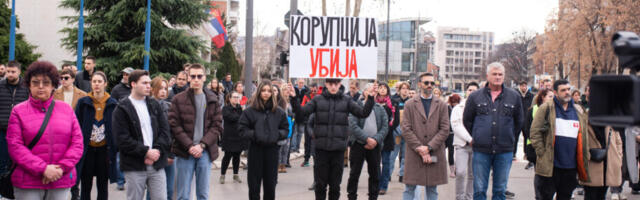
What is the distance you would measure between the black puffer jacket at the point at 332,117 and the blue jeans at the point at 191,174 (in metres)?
1.40

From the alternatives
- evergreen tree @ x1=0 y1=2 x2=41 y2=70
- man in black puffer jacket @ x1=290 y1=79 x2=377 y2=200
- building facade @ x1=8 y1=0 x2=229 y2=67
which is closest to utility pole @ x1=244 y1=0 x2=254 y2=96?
man in black puffer jacket @ x1=290 y1=79 x2=377 y2=200

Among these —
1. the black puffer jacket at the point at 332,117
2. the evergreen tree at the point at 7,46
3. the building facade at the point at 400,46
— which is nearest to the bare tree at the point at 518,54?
the building facade at the point at 400,46

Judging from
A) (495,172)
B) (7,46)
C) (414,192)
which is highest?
(7,46)

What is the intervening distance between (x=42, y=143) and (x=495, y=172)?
5.37 meters

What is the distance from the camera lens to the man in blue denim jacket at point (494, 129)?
7.50 meters

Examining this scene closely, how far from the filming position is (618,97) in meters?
2.95

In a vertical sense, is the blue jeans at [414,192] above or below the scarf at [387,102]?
below

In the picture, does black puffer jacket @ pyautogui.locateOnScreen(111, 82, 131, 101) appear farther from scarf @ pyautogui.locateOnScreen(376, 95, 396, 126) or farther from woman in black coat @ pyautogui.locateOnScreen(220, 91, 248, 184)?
scarf @ pyautogui.locateOnScreen(376, 95, 396, 126)

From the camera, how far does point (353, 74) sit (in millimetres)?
8312

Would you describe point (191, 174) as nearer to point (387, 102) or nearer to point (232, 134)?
point (232, 134)

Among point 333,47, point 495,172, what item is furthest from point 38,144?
point 495,172

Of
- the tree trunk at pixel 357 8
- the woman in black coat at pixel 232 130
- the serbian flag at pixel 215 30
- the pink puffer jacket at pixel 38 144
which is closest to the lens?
→ the pink puffer jacket at pixel 38 144

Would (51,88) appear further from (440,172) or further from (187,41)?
(187,41)

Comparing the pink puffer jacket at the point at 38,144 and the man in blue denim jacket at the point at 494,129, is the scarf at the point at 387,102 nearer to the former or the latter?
the man in blue denim jacket at the point at 494,129
